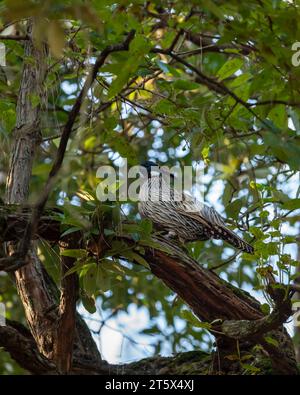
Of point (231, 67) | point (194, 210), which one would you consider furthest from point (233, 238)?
point (231, 67)

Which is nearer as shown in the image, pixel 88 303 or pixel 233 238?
pixel 88 303

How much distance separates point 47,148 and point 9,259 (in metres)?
2.45

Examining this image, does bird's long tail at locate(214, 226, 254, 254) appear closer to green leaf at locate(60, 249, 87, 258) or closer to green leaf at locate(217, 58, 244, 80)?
green leaf at locate(217, 58, 244, 80)

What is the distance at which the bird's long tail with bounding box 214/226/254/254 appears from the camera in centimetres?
476

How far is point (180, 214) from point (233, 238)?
550mm

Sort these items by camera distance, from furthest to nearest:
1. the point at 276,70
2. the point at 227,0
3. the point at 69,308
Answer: the point at 69,308, the point at 276,70, the point at 227,0

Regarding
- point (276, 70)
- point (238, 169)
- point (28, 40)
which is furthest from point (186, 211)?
point (276, 70)

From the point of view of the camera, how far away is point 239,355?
152 inches

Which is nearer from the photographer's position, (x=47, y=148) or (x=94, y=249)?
(x=94, y=249)

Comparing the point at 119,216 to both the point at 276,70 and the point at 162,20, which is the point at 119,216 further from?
the point at 162,20

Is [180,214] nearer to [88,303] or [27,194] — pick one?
[27,194]

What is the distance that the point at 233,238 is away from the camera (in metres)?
4.96

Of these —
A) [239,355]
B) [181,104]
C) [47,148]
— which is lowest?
[239,355]

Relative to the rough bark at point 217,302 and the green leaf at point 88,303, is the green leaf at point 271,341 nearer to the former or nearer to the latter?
the rough bark at point 217,302
